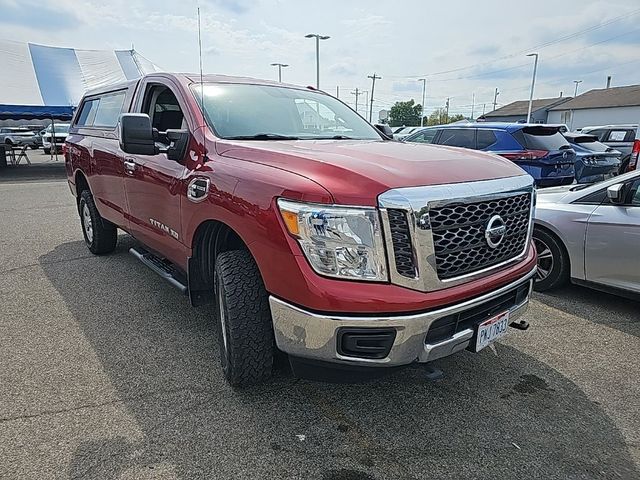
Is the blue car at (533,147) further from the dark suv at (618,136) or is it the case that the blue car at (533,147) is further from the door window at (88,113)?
the dark suv at (618,136)

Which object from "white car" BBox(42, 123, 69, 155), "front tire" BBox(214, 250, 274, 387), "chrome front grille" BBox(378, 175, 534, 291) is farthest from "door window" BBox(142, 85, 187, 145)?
"white car" BBox(42, 123, 69, 155)

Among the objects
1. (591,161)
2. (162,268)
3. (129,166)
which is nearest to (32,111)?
(129,166)

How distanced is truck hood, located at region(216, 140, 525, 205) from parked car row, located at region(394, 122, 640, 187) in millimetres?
5545

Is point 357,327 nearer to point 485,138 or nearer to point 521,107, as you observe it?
point 485,138

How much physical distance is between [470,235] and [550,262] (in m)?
2.66

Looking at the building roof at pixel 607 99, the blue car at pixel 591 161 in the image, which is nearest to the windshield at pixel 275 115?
the blue car at pixel 591 161

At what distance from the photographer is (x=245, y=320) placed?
8.38ft

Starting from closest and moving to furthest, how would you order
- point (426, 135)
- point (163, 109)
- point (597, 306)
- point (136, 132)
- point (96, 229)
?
point (136, 132) < point (163, 109) < point (597, 306) < point (96, 229) < point (426, 135)

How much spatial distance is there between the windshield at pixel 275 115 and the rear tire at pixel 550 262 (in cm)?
196

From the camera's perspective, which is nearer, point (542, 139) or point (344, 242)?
point (344, 242)

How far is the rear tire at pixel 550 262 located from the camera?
14.7ft

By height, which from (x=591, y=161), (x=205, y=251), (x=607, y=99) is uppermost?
(x=607, y=99)

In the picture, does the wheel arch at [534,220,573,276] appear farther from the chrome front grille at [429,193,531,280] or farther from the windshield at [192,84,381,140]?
the chrome front grille at [429,193,531,280]

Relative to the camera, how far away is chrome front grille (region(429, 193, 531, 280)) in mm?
2270
